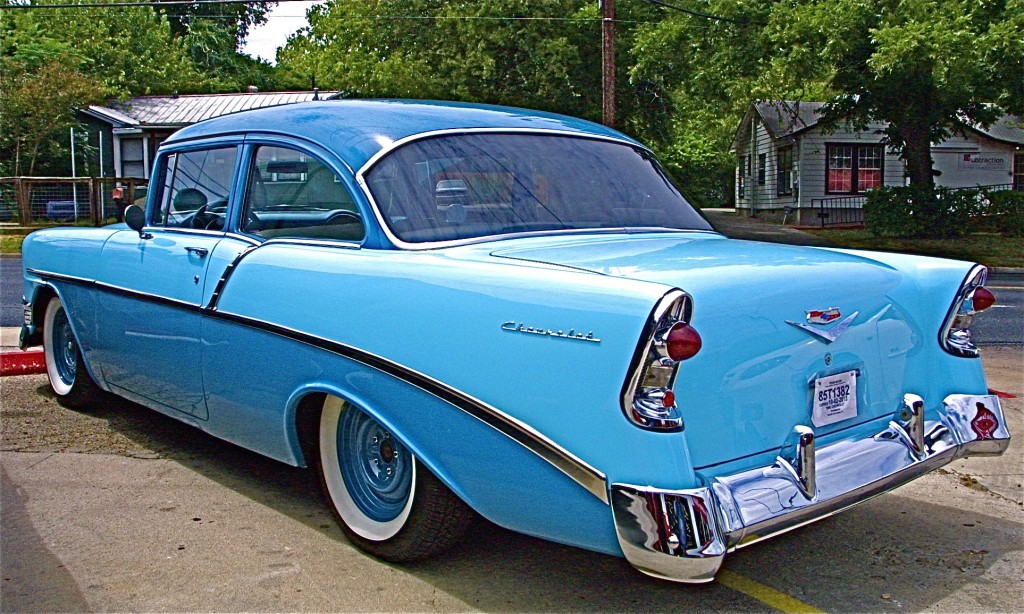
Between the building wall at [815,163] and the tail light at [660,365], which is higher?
the building wall at [815,163]

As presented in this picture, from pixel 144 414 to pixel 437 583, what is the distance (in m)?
3.15

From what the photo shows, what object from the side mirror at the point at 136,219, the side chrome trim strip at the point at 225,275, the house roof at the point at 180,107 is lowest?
the side chrome trim strip at the point at 225,275

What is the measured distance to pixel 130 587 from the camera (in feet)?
12.0

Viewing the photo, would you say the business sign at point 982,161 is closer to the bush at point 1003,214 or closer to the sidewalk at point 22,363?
the bush at point 1003,214

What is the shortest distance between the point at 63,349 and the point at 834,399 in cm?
463

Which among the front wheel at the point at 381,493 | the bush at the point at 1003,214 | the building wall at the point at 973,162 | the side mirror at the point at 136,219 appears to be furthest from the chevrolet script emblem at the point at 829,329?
the building wall at the point at 973,162

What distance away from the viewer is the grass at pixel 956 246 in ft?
69.9

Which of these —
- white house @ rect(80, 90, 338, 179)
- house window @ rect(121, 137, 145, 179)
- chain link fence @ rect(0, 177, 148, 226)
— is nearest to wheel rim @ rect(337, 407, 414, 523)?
chain link fence @ rect(0, 177, 148, 226)

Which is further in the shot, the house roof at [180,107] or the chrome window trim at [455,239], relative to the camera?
the house roof at [180,107]

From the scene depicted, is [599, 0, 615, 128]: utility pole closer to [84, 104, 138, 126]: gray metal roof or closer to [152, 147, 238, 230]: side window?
[152, 147, 238, 230]: side window

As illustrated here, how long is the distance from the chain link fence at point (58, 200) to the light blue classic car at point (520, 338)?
69.9 ft

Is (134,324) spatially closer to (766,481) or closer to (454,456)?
(454,456)

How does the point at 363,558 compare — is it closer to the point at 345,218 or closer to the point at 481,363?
the point at 481,363

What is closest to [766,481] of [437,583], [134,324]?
[437,583]
